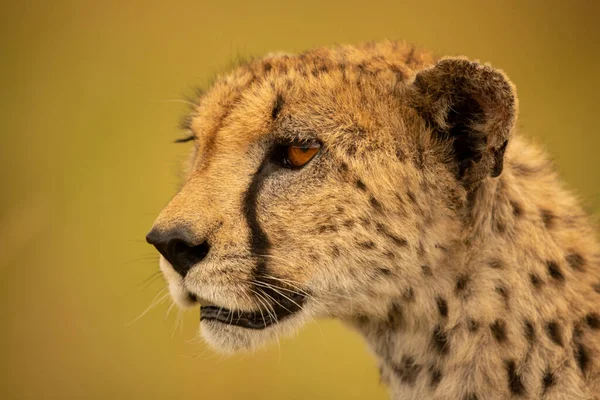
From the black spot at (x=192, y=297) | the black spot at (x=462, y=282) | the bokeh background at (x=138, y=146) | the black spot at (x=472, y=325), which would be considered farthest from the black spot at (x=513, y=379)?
the bokeh background at (x=138, y=146)

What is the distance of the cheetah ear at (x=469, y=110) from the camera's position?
201 centimetres

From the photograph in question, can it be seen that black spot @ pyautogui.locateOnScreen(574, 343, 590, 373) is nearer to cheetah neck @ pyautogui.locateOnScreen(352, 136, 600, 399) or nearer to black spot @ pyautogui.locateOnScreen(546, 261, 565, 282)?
cheetah neck @ pyautogui.locateOnScreen(352, 136, 600, 399)

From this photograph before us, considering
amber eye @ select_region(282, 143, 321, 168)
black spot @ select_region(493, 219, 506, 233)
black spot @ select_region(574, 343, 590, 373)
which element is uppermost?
amber eye @ select_region(282, 143, 321, 168)

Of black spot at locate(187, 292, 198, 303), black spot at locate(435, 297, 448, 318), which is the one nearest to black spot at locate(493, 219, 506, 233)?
black spot at locate(435, 297, 448, 318)

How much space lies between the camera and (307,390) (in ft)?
13.0

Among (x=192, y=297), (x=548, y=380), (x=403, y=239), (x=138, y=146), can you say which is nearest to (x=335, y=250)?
(x=403, y=239)

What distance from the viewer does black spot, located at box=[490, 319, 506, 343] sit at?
6.82 feet

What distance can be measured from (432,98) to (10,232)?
8.53 ft

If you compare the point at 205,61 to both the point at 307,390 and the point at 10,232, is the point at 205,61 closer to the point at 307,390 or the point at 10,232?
the point at 10,232

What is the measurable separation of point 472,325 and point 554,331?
20cm

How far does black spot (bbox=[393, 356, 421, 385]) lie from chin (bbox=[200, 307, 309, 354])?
291 millimetres

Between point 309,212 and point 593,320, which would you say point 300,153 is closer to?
point 309,212

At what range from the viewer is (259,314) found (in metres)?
2.19

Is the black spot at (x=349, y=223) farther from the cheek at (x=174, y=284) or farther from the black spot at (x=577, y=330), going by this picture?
the black spot at (x=577, y=330)
